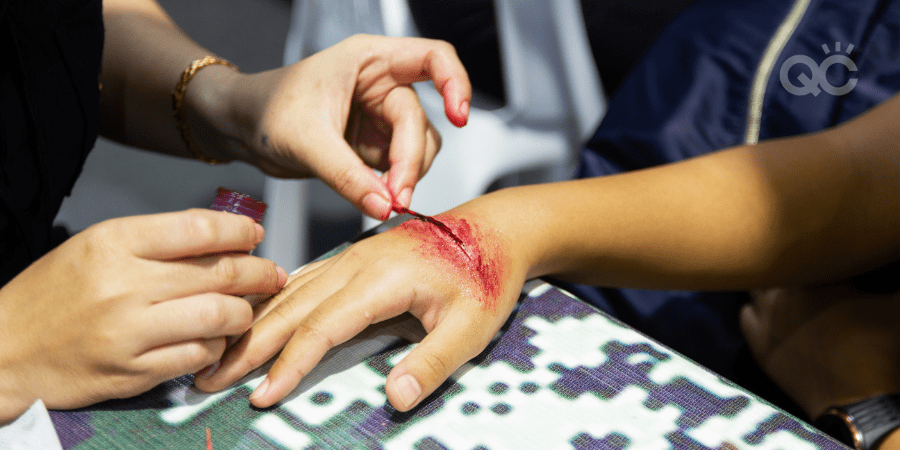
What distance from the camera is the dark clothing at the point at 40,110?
722 mm

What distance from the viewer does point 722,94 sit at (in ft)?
3.54

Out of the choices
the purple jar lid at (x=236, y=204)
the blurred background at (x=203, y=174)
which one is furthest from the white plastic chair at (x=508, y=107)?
the purple jar lid at (x=236, y=204)

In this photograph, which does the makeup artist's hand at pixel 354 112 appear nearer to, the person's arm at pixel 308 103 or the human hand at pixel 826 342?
the person's arm at pixel 308 103

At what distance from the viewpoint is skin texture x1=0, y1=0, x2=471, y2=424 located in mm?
492

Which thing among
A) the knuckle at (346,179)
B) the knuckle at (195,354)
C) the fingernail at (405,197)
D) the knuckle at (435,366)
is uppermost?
the knuckle at (346,179)

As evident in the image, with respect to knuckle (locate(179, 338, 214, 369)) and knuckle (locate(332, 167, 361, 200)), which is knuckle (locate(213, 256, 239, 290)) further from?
knuckle (locate(332, 167, 361, 200))

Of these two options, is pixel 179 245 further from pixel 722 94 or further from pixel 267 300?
pixel 722 94

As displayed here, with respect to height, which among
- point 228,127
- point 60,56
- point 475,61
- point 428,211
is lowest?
point 428,211

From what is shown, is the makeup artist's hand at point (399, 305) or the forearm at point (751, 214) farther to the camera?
the forearm at point (751, 214)

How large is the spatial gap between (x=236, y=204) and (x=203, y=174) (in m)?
1.35

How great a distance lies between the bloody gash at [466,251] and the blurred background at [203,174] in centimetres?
69

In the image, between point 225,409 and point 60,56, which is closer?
point 225,409

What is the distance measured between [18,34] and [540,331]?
2.26 ft

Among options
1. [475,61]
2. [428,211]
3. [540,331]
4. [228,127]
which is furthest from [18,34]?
[475,61]
